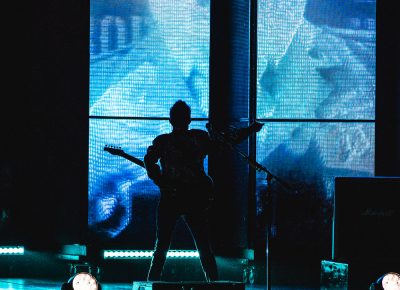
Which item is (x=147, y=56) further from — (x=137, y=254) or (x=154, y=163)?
(x=154, y=163)

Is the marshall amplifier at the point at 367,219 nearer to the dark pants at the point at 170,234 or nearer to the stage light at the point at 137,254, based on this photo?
the dark pants at the point at 170,234

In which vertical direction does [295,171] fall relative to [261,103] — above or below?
below

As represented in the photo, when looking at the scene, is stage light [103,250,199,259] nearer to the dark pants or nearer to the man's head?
the dark pants

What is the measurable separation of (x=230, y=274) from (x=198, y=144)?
259 centimetres

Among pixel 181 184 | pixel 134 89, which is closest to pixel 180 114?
pixel 181 184

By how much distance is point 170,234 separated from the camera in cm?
704

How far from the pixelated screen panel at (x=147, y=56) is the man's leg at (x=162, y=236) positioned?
A: 224 centimetres

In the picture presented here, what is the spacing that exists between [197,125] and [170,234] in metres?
2.38
